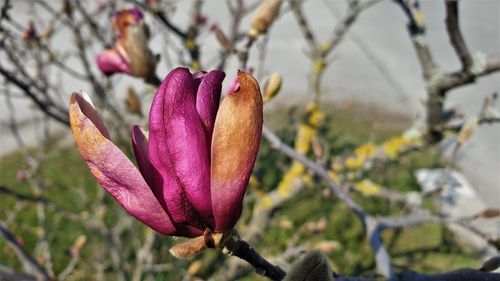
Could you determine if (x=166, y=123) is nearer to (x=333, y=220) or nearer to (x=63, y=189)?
(x=333, y=220)

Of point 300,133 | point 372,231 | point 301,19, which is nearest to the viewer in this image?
point 372,231

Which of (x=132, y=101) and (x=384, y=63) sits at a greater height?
(x=132, y=101)

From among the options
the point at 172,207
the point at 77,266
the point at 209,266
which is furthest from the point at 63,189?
the point at 172,207

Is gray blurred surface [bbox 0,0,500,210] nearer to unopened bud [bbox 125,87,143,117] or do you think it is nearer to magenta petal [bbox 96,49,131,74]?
unopened bud [bbox 125,87,143,117]

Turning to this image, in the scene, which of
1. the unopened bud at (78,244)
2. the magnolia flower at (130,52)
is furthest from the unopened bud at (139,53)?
the unopened bud at (78,244)

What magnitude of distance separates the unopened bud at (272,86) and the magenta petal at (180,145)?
0.41 metres

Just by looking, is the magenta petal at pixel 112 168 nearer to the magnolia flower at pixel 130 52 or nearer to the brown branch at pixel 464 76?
Result: the magnolia flower at pixel 130 52

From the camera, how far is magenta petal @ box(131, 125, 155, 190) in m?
0.43

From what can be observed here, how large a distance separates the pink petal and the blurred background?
152mm

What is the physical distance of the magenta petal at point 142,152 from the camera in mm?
434

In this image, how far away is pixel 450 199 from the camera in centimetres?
317

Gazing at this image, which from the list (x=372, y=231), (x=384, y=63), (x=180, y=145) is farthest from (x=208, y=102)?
(x=384, y=63)

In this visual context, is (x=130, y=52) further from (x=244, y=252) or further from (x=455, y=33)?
(x=455, y=33)

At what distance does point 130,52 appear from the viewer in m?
0.81
